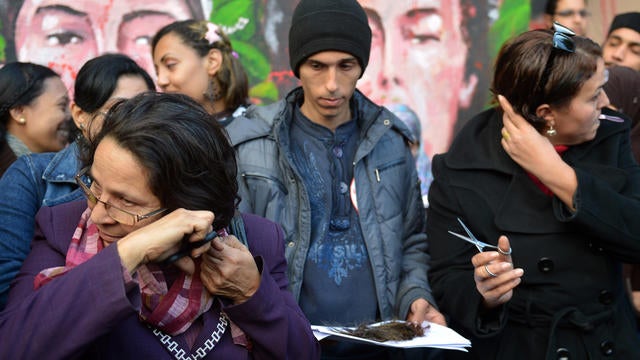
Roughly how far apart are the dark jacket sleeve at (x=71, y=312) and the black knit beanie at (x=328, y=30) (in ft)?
5.61

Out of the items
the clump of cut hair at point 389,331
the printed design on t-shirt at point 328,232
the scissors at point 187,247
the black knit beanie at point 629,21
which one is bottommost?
the clump of cut hair at point 389,331

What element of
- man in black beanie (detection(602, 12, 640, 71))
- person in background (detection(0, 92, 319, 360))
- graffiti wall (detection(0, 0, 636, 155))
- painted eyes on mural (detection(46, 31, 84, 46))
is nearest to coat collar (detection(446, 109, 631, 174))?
person in background (detection(0, 92, 319, 360))

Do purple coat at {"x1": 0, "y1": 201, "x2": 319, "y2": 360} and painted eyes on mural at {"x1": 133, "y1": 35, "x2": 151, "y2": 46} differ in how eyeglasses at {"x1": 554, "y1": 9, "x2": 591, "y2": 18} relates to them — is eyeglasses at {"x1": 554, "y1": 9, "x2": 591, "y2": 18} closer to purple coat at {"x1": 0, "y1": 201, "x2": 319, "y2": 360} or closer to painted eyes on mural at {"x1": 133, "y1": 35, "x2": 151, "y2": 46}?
painted eyes on mural at {"x1": 133, "y1": 35, "x2": 151, "y2": 46}

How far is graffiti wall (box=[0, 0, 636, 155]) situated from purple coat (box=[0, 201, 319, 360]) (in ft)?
9.67

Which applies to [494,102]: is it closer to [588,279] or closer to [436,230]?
[436,230]

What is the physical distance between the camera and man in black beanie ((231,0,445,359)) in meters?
3.30

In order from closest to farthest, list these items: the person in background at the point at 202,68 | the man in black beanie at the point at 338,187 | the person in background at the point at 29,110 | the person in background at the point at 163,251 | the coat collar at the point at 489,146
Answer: the person in background at the point at 163,251 < the man in black beanie at the point at 338,187 < the coat collar at the point at 489,146 < the person in background at the point at 29,110 < the person in background at the point at 202,68

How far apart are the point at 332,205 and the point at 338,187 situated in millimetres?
91

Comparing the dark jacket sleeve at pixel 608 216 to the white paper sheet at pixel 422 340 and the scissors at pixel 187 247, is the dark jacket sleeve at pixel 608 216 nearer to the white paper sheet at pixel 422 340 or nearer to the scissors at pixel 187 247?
the white paper sheet at pixel 422 340

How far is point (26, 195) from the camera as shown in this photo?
2.71 meters

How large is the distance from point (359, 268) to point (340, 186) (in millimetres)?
381

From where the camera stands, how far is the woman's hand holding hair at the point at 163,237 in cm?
211

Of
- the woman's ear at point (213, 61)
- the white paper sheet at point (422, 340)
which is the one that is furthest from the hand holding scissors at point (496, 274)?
the woman's ear at point (213, 61)

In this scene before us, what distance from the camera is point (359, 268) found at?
335 cm
